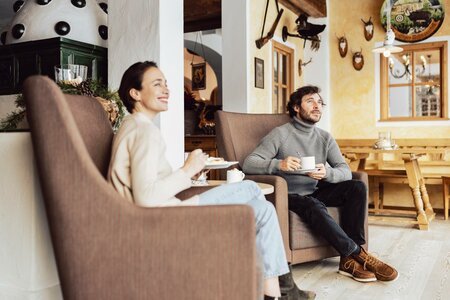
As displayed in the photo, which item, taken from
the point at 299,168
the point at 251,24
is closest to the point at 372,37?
the point at 251,24

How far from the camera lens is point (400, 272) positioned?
2924mm

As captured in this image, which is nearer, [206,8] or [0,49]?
[0,49]

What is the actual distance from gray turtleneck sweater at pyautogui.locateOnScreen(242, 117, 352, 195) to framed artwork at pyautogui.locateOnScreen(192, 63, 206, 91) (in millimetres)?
6073

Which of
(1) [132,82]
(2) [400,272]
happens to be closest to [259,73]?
(2) [400,272]

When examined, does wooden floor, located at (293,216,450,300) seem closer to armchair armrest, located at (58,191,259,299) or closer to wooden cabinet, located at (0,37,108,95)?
armchair armrest, located at (58,191,259,299)

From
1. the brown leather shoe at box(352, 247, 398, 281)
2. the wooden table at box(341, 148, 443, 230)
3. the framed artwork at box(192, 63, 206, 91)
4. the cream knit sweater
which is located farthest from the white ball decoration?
the framed artwork at box(192, 63, 206, 91)

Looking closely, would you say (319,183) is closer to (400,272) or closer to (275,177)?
(275,177)

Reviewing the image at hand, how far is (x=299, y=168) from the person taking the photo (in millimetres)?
2738

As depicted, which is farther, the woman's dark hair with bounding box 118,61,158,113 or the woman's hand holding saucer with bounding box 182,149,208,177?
the woman's dark hair with bounding box 118,61,158,113

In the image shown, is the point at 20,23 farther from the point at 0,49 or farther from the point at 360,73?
the point at 360,73

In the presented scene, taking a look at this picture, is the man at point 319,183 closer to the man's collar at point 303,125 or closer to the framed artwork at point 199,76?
the man's collar at point 303,125

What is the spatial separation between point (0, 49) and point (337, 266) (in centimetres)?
280

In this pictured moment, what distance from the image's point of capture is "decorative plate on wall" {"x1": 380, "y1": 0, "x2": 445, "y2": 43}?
6031mm

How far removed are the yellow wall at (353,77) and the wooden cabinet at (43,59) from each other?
3.91 meters
